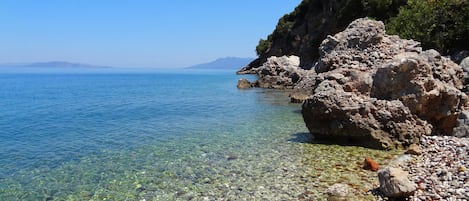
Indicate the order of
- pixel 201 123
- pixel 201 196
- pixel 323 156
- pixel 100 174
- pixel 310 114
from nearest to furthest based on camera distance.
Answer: pixel 201 196 → pixel 100 174 → pixel 323 156 → pixel 310 114 → pixel 201 123

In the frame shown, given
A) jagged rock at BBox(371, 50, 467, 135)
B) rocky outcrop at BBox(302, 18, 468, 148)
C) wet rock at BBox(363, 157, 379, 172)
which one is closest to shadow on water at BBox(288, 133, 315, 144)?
rocky outcrop at BBox(302, 18, 468, 148)

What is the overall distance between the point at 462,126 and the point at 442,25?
2132 centimetres

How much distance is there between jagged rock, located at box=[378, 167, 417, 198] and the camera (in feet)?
30.7

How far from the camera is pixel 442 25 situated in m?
32.0

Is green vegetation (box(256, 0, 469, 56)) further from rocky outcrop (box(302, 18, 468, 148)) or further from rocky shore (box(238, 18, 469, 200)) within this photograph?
rocky outcrop (box(302, 18, 468, 148))

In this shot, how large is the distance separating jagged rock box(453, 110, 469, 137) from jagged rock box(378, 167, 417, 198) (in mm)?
5820

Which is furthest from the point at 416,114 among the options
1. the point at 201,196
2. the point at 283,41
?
the point at 283,41

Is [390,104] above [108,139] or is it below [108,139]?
above

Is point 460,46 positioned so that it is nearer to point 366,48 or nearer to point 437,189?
point 366,48

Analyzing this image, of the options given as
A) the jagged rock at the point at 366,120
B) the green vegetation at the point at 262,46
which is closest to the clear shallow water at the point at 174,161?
the jagged rock at the point at 366,120

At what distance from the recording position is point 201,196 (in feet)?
34.6

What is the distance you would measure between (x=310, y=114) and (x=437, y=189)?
7.59 m

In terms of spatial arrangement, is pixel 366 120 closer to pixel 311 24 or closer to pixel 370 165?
pixel 370 165

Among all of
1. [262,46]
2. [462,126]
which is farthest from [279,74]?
[262,46]
